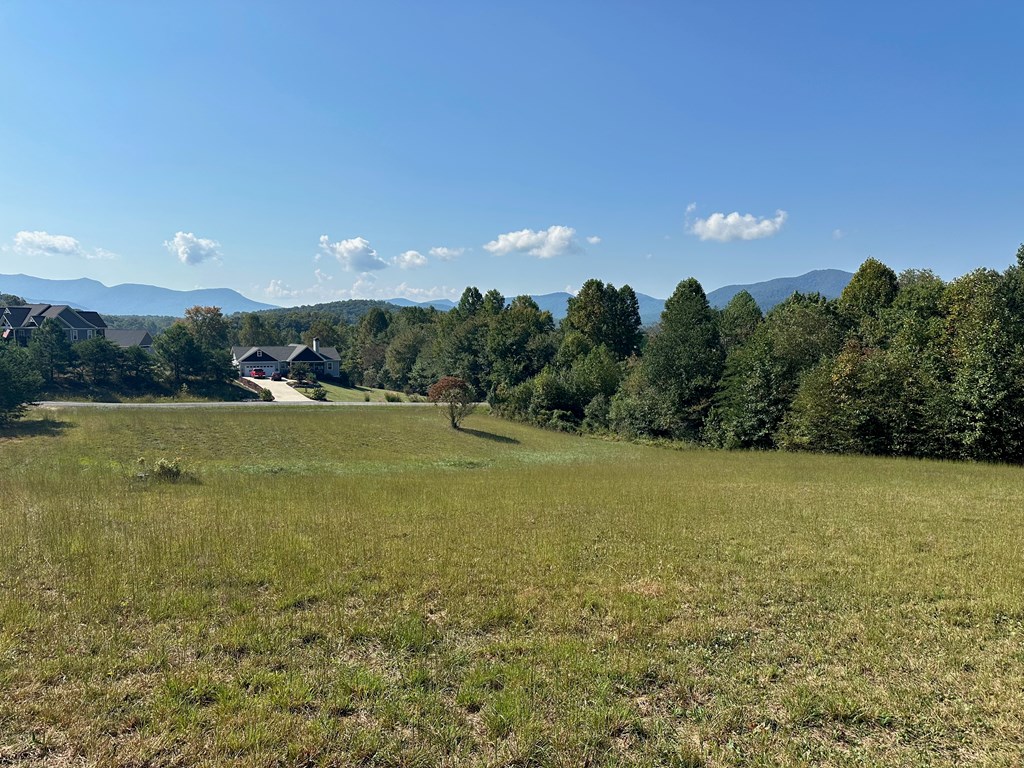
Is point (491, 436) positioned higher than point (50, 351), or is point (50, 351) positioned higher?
point (50, 351)

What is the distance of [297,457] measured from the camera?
28922 mm

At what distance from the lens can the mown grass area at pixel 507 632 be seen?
4.33 meters

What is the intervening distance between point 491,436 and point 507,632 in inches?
1458

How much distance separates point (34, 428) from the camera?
31750 millimetres

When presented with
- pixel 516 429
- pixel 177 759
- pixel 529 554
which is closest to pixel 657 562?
pixel 529 554

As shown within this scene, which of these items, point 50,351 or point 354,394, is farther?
point 354,394

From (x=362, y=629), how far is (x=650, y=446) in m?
37.3

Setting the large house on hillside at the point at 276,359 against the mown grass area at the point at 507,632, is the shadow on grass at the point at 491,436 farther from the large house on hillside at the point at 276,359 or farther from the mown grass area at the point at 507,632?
the large house on hillside at the point at 276,359

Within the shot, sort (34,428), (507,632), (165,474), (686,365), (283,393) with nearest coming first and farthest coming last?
(507,632) → (165,474) → (34,428) → (686,365) → (283,393)

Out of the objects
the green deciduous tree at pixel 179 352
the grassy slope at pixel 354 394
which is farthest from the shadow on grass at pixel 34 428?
the grassy slope at pixel 354 394

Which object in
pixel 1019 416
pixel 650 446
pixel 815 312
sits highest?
pixel 815 312

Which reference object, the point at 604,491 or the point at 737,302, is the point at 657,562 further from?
the point at 737,302

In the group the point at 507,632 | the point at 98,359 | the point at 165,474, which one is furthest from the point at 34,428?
the point at 507,632

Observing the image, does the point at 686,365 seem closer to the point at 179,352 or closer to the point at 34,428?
the point at 34,428
